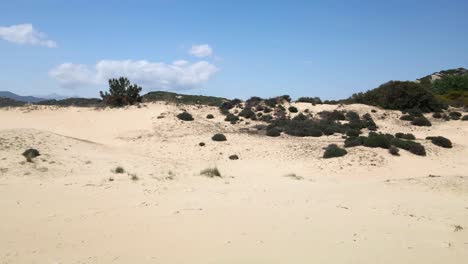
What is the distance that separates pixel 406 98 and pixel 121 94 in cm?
2543

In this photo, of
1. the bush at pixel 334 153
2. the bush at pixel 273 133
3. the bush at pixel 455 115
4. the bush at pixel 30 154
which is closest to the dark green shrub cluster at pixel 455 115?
the bush at pixel 455 115

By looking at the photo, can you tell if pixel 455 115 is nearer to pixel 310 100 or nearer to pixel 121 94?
pixel 310 100

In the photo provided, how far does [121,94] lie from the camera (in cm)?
3738

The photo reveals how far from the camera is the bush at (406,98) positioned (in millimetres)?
36000

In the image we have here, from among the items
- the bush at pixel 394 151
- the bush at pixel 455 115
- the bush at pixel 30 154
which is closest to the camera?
the bush at pixel 30 154

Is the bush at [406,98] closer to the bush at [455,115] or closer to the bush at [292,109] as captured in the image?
the bush at [455,115]

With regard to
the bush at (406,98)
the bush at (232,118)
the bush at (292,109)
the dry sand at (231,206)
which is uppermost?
the bush at (406,98)

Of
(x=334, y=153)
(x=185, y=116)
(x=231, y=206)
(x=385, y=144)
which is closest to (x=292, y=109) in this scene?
(x=185, y=116)

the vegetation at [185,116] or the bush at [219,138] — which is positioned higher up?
the vegetation at [185,116]

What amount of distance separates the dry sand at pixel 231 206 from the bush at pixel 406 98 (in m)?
14.0

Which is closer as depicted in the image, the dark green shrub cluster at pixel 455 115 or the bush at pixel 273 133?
the bush at pixel 273 133


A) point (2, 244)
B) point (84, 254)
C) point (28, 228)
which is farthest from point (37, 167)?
point (84, 254)

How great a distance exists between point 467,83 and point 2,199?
191 ft

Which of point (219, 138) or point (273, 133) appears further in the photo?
point (273, 133)
